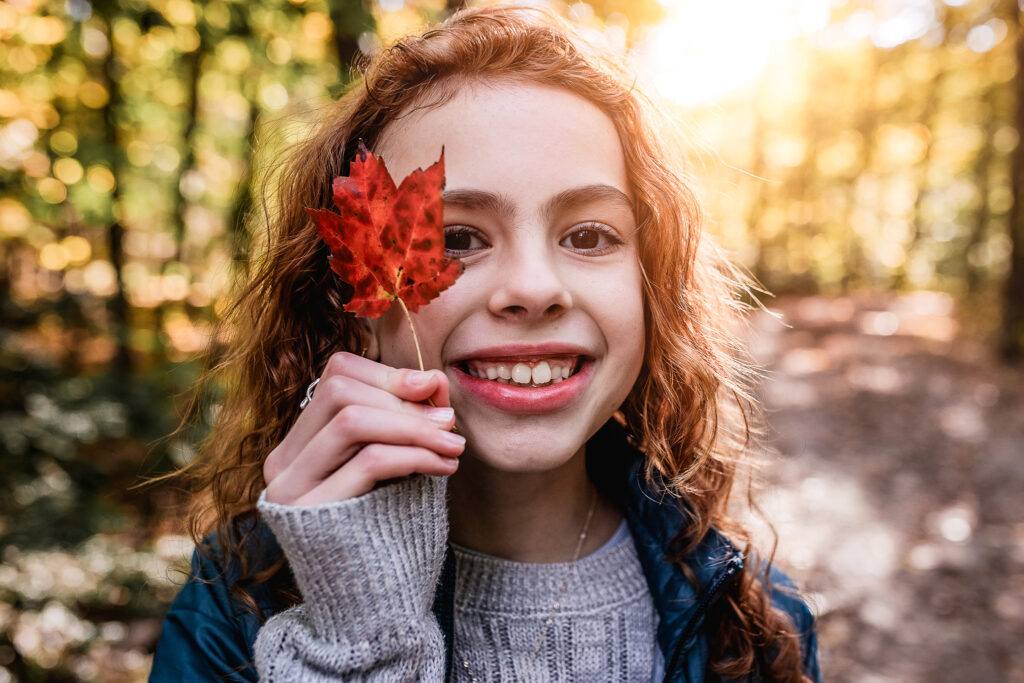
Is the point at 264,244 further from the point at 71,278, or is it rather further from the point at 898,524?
the point at 898,524

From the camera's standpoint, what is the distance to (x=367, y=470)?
43.6 inches

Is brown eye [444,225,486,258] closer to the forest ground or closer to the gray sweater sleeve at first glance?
the gray sweater sleeve

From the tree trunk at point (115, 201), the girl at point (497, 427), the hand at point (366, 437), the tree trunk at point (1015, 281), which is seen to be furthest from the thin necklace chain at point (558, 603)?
the tree trunk at point (1015, 281)

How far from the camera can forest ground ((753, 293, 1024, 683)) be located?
423cm

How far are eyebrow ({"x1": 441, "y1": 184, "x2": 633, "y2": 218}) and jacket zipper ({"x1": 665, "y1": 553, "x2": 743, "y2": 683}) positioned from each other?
3.23 feet

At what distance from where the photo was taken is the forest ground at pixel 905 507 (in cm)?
423

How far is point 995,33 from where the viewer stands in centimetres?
1291

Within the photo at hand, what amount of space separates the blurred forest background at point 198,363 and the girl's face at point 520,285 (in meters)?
0.61

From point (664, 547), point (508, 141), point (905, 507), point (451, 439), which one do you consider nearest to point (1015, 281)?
point (905, 507)

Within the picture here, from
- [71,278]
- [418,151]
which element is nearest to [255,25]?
[418,151]

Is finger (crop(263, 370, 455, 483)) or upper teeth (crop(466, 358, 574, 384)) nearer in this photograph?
finger (crop(263, 370, 455, 483))

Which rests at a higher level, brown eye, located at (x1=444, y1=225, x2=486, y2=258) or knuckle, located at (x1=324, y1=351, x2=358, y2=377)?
brown eye, located at (x1=444, y1=225, x2=486, y2=258)

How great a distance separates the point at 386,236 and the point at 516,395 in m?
0.42

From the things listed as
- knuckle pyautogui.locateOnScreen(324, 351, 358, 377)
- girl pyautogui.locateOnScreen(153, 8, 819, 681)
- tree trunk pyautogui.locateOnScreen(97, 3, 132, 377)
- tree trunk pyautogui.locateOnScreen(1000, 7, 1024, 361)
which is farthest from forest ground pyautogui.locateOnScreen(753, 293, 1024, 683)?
tree trunk pyautogui.locateOnScreen(97, 3, 132, 377)
